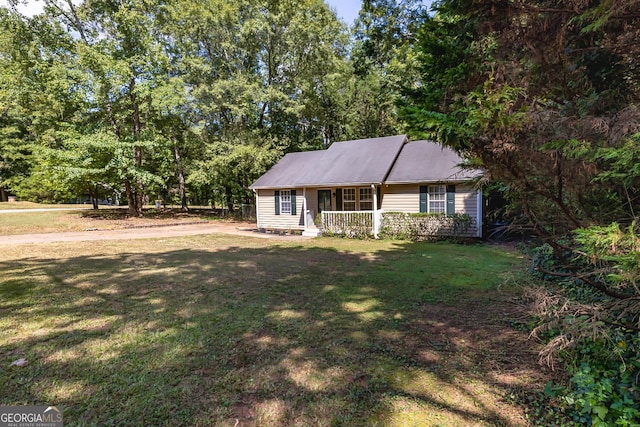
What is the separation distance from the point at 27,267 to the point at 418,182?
1264 centimetres

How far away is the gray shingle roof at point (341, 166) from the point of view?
14.3 m

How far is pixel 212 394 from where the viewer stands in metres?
2.72

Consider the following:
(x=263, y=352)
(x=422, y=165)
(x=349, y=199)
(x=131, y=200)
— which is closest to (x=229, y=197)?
(x=131, y=200)

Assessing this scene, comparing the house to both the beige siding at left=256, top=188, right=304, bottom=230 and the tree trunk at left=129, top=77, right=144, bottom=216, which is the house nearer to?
the beige siding at left=256, top=188, right=304, bottom=230

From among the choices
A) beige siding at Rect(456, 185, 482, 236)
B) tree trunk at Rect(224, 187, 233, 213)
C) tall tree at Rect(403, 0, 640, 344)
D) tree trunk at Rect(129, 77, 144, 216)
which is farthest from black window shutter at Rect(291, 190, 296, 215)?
tall tree at Rect(403, 0, 640, 344)

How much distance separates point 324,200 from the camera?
53.5 ft

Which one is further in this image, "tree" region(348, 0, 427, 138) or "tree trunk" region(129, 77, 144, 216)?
"tree trunk" region(129, 77, 144, 216)

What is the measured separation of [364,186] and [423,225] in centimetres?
339

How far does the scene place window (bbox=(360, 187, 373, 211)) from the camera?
50.3 ft

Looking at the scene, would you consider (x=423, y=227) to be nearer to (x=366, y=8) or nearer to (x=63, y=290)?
(x=366, y=8)

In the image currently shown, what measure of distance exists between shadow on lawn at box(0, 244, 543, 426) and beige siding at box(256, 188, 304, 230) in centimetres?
1029

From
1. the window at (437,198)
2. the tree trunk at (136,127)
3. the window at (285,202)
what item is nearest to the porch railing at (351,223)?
the window at (437,198)

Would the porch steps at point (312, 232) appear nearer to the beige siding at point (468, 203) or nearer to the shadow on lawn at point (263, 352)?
the beige siding at point (468, 203)

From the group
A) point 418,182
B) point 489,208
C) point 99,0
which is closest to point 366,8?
point 418,182
